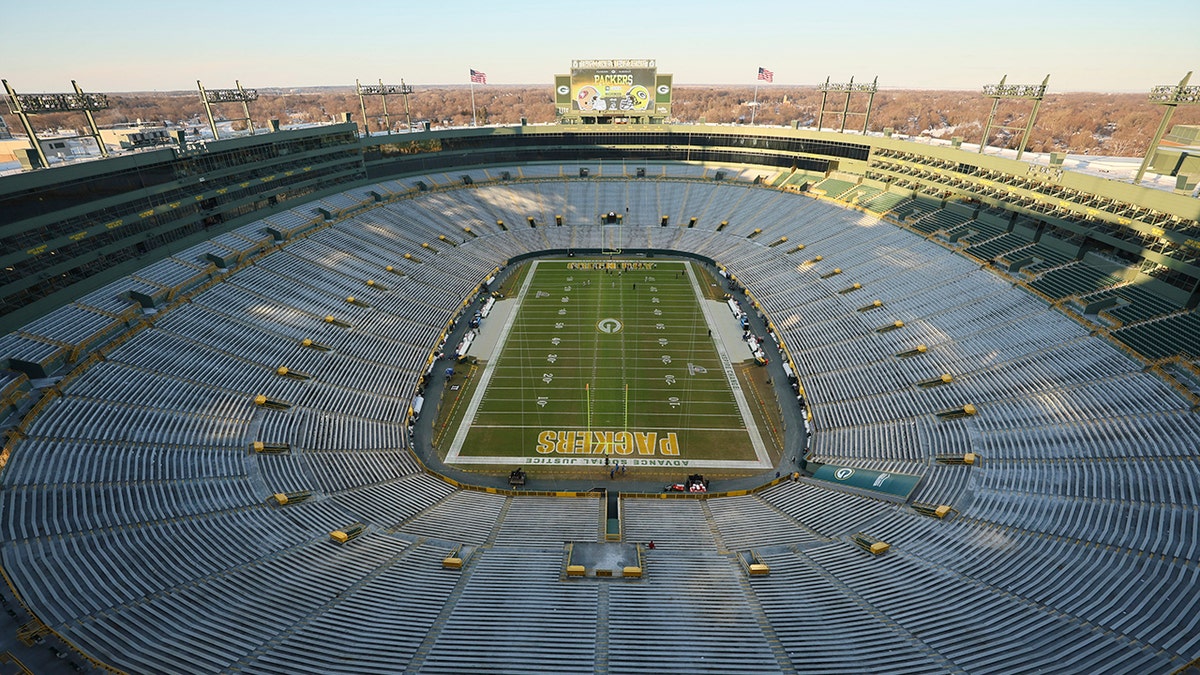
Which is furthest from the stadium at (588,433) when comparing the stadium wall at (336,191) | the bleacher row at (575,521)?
the stadium wall at (336,191)

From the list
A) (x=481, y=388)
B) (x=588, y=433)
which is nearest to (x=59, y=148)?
(x=481, y=388)

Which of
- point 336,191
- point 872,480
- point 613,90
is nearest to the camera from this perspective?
point 872,480

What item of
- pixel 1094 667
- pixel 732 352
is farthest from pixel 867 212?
pixel 1094 667

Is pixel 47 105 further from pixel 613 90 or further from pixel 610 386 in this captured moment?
pixel 613 90

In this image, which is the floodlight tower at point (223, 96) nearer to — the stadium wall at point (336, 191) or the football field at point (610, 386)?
the stadium wall at point (336, 191)

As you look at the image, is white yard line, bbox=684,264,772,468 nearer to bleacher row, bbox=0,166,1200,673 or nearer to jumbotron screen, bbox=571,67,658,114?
bleacher row, bbox=0,166,1200,673

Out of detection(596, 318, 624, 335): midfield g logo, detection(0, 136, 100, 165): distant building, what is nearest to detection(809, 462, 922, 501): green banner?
detection(596, 318, 624, 335): midfield g logo

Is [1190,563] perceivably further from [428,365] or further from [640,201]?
[640,201]

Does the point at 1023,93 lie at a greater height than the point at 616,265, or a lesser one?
greater
